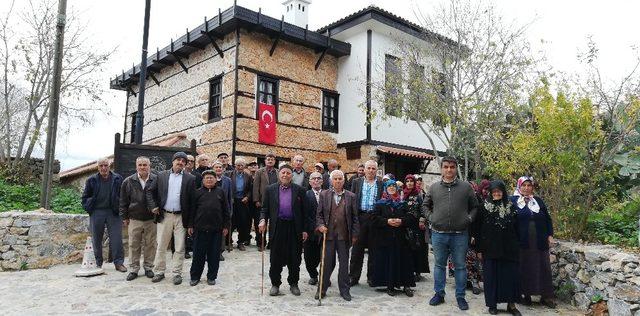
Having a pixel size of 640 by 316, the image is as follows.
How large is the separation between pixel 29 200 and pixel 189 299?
24.2ft

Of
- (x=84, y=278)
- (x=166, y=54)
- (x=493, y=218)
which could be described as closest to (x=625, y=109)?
(x=493, y=218)

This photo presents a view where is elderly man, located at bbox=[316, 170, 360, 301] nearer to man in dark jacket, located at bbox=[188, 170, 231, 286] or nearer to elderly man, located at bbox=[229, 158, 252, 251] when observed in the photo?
man in dark jacket, located at bbox=[188, 170, 231, 286]

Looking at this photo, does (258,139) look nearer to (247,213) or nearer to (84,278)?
(247,213)

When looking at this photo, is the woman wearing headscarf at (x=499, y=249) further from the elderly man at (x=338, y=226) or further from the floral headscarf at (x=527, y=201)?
the elderly man at (x=338, y=226)

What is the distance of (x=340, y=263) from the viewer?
527cm

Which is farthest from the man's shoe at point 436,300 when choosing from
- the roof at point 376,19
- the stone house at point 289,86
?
the roof at point 376,19

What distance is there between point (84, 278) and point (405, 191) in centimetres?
460

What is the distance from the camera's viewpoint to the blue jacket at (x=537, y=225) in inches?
204

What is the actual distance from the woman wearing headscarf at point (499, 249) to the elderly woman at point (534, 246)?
0.25 m

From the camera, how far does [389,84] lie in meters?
11.5

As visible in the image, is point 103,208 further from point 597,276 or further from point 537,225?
point 597,276

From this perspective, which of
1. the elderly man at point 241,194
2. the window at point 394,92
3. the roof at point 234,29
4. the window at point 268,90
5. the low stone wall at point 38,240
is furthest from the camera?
the window at point 268,90

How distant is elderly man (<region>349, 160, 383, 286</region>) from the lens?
579 cm

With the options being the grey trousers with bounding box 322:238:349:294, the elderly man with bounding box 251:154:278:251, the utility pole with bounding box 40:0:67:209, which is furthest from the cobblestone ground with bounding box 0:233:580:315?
the utility pole with bounding box 40:0:67:209
